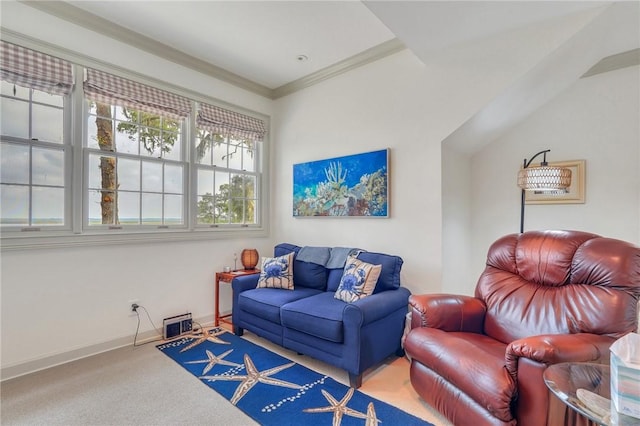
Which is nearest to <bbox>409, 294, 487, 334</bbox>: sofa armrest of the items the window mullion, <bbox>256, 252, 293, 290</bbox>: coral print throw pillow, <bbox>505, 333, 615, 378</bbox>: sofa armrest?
<bbox>505, 333, 615, 378</bbox>: sofa armrest

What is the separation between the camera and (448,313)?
2.10 meters

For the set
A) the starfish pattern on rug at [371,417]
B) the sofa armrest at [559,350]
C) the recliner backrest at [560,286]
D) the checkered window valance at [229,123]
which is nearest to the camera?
the sofa armrest at [559,350]

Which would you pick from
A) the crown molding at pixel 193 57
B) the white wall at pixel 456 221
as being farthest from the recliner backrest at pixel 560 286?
the crown molding at pixel 193 57

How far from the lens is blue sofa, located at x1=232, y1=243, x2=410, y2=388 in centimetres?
222

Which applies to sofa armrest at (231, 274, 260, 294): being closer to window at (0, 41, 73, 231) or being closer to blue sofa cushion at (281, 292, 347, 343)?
blue sofa cushion at (281, 292, 347, 343)

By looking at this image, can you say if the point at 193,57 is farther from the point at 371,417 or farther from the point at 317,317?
the point at 371,417

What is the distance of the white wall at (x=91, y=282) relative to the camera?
2.39 metres

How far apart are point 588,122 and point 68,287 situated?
494 cm

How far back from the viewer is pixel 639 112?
2.71 meters

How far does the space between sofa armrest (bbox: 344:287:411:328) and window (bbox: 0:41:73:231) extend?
8.27ft

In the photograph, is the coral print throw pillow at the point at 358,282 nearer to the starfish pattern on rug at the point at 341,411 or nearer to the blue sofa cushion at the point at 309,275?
the blue sofa cushion at the point at 309,275

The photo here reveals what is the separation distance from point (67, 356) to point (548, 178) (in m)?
4.24

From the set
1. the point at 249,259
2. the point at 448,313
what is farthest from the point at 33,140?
the point at 448,313

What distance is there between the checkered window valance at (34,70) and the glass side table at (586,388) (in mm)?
3817
